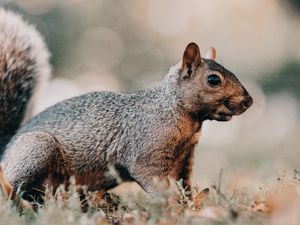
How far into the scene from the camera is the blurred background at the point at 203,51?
542 centimetres

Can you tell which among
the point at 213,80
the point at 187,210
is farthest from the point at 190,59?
the point at 187,210

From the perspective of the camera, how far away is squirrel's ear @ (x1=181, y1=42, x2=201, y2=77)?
10.3 ft

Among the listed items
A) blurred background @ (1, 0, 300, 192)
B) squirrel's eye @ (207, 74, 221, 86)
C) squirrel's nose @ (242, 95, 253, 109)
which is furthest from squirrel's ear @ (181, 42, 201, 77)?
blurred background @ (1, 0, 300, 192)

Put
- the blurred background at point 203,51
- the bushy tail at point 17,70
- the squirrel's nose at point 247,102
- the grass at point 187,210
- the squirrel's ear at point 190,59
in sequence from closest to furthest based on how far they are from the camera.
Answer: the grass at point 187,210 → the squirrel's nose at point 247,102 → the squirrel's ear at point 190,59 → the bushy tail at point 17,70 → the blurred background at point 203,51

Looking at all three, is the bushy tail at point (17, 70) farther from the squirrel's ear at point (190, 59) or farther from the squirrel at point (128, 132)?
the squirrel's ear at point (190, 59)

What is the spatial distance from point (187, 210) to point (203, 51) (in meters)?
4.90

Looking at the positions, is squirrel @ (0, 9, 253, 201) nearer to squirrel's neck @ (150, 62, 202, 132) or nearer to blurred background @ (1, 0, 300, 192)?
squirrel's neck @ (150, 62, 202, 132)

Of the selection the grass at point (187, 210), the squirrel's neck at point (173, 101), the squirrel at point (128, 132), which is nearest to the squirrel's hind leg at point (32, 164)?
the squirrel at point (128, 132)

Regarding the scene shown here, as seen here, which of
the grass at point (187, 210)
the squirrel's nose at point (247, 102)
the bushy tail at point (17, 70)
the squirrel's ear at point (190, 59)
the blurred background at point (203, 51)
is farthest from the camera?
the blurred background at point (203, 51)

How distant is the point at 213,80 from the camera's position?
309cm

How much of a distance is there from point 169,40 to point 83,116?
403 centimetres

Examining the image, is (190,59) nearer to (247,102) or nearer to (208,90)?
(208,90)

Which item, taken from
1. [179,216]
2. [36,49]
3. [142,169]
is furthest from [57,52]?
[179,216]

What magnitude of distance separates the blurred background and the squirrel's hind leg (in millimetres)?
1414
